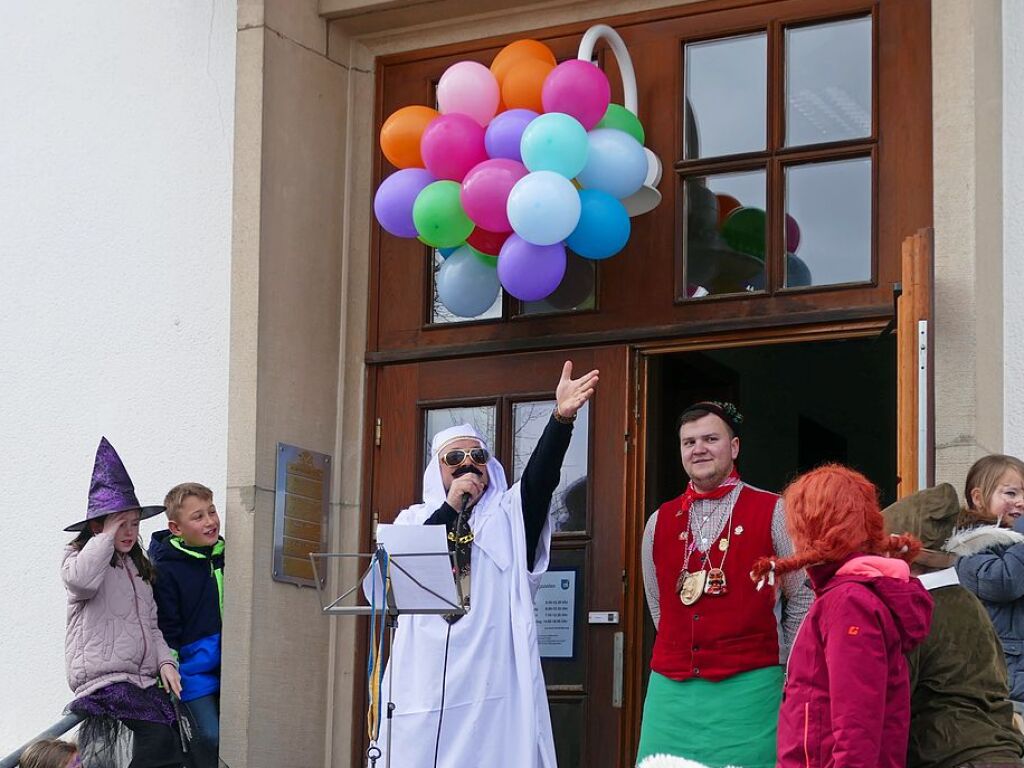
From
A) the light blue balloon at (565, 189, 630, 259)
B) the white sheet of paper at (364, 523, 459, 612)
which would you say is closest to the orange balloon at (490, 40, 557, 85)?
the light blue balloon at (565, 189, 630, 259)

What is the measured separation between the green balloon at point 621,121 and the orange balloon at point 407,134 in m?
0.70

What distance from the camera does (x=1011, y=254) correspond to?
23.5ft

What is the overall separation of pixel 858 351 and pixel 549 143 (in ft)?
13.9

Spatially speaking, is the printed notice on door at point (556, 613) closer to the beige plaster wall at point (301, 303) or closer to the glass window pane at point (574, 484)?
the glass window pane at point (574, 484)

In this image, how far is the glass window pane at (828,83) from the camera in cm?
768

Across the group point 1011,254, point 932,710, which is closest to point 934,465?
point 1011,254

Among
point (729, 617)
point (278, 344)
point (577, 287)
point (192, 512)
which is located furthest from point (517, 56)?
point (729, 617)

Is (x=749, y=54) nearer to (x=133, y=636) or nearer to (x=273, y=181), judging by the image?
(x=273, y=181)

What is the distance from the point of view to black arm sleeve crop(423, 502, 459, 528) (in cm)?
747

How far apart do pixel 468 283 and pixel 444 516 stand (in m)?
0.98

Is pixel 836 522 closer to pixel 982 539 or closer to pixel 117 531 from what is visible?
pixel 982 539

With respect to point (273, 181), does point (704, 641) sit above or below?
below

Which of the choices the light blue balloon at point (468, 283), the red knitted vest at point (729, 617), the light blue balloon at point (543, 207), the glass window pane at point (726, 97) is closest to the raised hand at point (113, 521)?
the light blue balloon at point (468, 283)

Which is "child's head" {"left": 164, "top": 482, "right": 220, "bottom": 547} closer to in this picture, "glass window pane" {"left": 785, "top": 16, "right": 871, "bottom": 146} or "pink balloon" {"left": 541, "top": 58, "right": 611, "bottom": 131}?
"pink balloon" {"left": 541, "top": 58, "right": 611, "bottom": 131}
